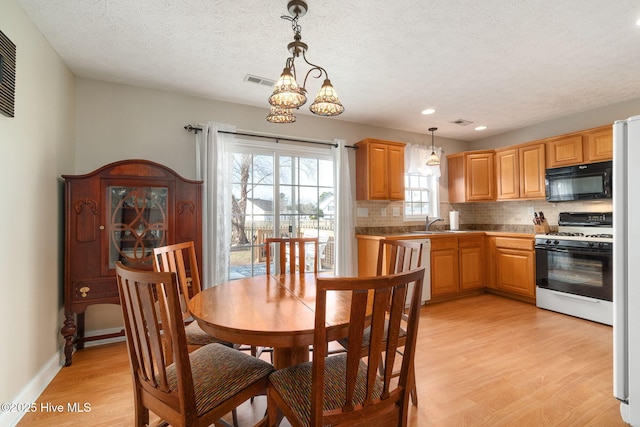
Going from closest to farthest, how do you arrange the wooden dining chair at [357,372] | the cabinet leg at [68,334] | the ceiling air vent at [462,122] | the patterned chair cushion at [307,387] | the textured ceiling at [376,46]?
1. the wooden dining chair at [357,372]
2. the patterned chair cushion at [307,387]
3. the textured ceiling at [376,46]
4. the cabinet leg at [68,334]
5. the ceiling air vent at [462,122]

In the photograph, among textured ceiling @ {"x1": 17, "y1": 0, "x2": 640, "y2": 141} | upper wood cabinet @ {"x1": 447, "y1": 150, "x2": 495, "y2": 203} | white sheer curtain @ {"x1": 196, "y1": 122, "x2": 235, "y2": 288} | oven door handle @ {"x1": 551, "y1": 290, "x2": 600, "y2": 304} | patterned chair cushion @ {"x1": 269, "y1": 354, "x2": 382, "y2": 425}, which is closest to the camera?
patterned chair cushion @ {"x1": 269, "y1": 354, "x2": 382, "y2": 425}

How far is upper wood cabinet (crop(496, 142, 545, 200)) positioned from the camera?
3889 millimetres

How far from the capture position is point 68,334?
2301mm

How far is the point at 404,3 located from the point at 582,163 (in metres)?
3.14

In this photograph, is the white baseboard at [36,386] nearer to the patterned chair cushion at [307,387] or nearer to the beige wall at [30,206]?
the beige wall at [30,206]

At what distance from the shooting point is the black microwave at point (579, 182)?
10.8 feet

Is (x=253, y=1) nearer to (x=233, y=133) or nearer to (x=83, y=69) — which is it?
(x=233, y=133)

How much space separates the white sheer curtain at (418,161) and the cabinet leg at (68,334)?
414 cm

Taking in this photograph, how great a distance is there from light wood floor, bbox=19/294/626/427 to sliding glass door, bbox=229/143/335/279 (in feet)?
4.64

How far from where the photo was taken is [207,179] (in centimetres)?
305

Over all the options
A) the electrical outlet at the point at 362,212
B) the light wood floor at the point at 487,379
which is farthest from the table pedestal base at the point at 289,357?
the electrical outlet at the point at 362,212

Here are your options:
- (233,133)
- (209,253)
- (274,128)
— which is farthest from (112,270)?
(274,128)

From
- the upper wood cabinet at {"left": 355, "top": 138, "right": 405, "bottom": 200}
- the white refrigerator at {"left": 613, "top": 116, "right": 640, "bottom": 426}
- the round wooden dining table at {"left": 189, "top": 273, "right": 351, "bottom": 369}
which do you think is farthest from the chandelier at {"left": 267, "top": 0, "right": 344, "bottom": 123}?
the upper wood cabinet at {"left": 355, "top": 138, "right": 405, "bottom": 200}

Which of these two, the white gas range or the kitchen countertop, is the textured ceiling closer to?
the white gas range
